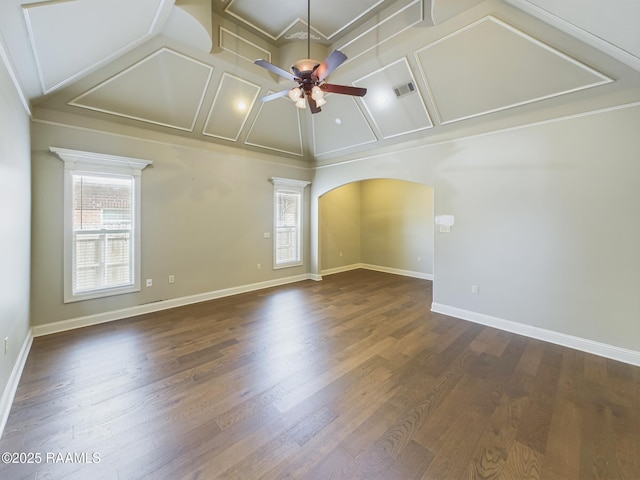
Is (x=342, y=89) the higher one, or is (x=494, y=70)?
(x=494, y=70)

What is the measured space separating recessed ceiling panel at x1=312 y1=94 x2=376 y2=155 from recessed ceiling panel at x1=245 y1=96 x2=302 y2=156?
42 centimetres

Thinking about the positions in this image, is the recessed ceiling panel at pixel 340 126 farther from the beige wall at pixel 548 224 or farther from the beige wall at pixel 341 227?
the beige wall at pixel 341 227

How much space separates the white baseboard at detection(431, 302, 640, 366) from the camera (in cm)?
289

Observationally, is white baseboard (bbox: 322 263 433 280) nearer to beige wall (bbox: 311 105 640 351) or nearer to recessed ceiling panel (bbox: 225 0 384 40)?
beige wall (bbox: 311 105 640 351)

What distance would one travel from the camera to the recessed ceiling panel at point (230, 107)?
406 centimetres

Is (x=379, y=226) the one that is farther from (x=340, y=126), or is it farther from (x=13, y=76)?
(x=13, y=76)

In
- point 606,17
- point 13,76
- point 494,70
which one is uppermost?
point 494,70

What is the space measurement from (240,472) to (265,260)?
14.6 feet

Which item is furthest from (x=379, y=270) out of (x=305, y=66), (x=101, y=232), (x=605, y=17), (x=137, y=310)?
(x=101, y=232)

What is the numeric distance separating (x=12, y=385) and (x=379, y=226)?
742 cm

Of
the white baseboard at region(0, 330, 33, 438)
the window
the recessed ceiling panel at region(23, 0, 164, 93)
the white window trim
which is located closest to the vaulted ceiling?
the recessed ceiling panel at region(23, 0, 164, 93)

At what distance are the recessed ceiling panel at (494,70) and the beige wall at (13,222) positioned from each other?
14.2 ft

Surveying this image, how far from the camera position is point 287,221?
20.8 feet

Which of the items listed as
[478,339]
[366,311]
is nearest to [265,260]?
[366,311]
